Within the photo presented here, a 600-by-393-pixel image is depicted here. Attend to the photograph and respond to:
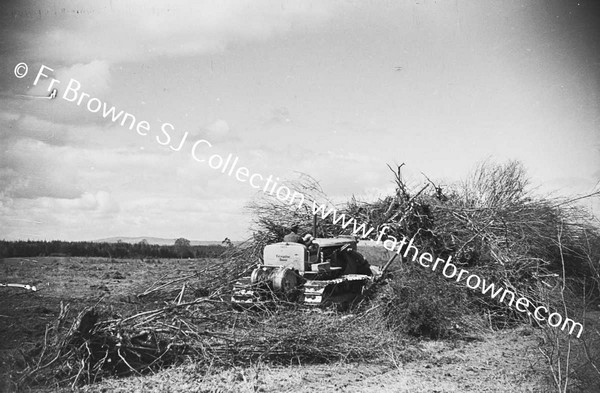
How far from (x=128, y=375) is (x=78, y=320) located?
3.11ft

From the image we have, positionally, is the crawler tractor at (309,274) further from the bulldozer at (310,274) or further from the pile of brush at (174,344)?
the pile of brush at (174,344)

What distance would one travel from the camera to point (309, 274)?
459 inches

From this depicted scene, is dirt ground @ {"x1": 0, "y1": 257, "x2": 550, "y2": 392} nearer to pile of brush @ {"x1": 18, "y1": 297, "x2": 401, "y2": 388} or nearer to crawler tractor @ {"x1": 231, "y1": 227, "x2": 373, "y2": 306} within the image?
pile of brush @ {"x1": 18, "y1": 297, "x2": 401, "y2": 388}

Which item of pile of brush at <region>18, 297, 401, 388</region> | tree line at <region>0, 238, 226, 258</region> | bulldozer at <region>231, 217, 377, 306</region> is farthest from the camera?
tree line at <region>0, 238, 226, 258</region>

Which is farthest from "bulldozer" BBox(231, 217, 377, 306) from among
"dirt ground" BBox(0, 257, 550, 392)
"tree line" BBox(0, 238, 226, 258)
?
"tree line" BBox(0, 238, 226, 258)

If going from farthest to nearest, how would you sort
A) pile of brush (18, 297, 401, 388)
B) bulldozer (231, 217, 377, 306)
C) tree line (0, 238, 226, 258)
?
tree line (0, 238, 226, 258) < bulldozer (231, 217, 377, 306) < pile of brush (18, 297, 401, 388)

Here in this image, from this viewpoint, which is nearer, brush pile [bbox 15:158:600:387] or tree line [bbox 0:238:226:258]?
brush pile [bbox 15:158:600:387]

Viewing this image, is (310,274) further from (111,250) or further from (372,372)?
(111,250)

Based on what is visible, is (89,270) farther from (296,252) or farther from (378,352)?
(378,352)

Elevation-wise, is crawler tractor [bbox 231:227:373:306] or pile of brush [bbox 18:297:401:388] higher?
crawler tractor [bbox 231:227:373:306]

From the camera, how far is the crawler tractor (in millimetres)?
10281

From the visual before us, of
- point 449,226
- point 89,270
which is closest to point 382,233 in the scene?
point 449,226

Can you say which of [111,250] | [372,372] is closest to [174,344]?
[372,372]

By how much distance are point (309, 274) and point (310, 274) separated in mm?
23
